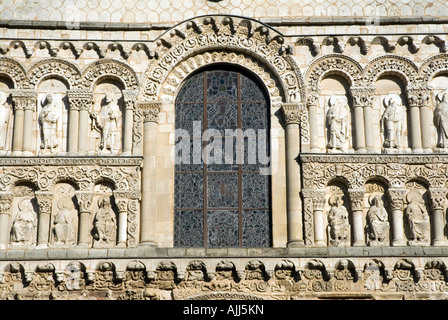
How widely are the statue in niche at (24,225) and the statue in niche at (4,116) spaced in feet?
4.26

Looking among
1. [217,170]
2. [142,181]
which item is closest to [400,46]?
[217,170]

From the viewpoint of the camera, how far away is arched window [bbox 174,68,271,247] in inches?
755

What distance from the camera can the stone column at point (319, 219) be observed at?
61.8 ft

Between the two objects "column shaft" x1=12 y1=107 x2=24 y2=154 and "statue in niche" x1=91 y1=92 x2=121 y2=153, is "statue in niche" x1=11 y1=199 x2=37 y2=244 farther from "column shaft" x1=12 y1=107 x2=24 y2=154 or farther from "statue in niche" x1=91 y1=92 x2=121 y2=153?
"statue in niche" x1=91 y1=92 x2=121 y2=153

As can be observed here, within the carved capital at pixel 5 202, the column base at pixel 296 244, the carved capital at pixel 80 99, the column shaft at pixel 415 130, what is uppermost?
the carved capital at pixel 80 99

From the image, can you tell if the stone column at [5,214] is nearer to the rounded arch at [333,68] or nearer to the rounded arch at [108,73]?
the rounded arch at [108,73]

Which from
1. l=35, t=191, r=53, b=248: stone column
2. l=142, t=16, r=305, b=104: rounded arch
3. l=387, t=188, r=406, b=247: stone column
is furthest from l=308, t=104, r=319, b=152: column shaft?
l=35, t=191, r=53, b=248: stone column

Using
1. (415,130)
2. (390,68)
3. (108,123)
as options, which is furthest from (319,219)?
(108,123)

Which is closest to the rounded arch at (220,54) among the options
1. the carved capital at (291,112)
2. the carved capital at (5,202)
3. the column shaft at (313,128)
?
the carved capital at (291,112)

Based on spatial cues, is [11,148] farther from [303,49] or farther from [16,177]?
[303,49]

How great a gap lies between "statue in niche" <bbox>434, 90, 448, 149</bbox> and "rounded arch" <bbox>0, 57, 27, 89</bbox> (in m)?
8.29

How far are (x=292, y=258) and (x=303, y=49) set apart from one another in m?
4.40

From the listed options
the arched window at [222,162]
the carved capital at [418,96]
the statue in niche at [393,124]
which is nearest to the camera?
the arched window at [222,162]

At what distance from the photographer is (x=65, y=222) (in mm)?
18969
